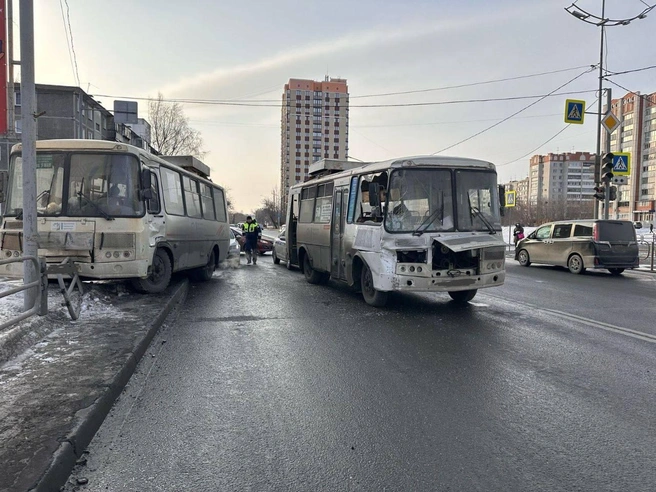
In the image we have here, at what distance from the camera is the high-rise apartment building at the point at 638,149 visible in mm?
99438

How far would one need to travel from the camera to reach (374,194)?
8.11 meters

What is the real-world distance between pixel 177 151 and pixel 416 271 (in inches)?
1952

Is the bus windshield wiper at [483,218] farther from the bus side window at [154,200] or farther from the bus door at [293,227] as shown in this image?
the bus door at [293,227]

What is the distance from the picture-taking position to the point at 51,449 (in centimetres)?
303

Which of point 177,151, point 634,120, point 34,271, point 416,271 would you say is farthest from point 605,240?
point 634,120

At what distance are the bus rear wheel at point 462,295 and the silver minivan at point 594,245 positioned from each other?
8.12 m

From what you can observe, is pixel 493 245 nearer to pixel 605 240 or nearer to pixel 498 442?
pixel 498 442

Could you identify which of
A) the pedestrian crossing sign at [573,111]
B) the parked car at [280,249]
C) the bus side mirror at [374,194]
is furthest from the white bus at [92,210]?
the pedestrian crossing sign at [573,111]

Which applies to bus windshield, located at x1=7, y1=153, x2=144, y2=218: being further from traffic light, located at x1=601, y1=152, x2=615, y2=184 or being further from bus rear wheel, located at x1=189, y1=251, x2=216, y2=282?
traffic light, located at x1=601, y1=152, x2=615, y2=184

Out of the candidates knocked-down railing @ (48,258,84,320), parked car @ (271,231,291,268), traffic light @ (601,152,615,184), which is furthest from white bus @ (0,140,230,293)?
traffic light @ (601,152,615,184)

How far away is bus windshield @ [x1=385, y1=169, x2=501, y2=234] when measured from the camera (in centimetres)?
805

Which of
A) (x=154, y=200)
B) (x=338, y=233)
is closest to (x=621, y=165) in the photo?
(x=338, y=233)

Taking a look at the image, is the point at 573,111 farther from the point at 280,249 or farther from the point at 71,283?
the point at 71,283

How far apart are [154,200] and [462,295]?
20.4ft
